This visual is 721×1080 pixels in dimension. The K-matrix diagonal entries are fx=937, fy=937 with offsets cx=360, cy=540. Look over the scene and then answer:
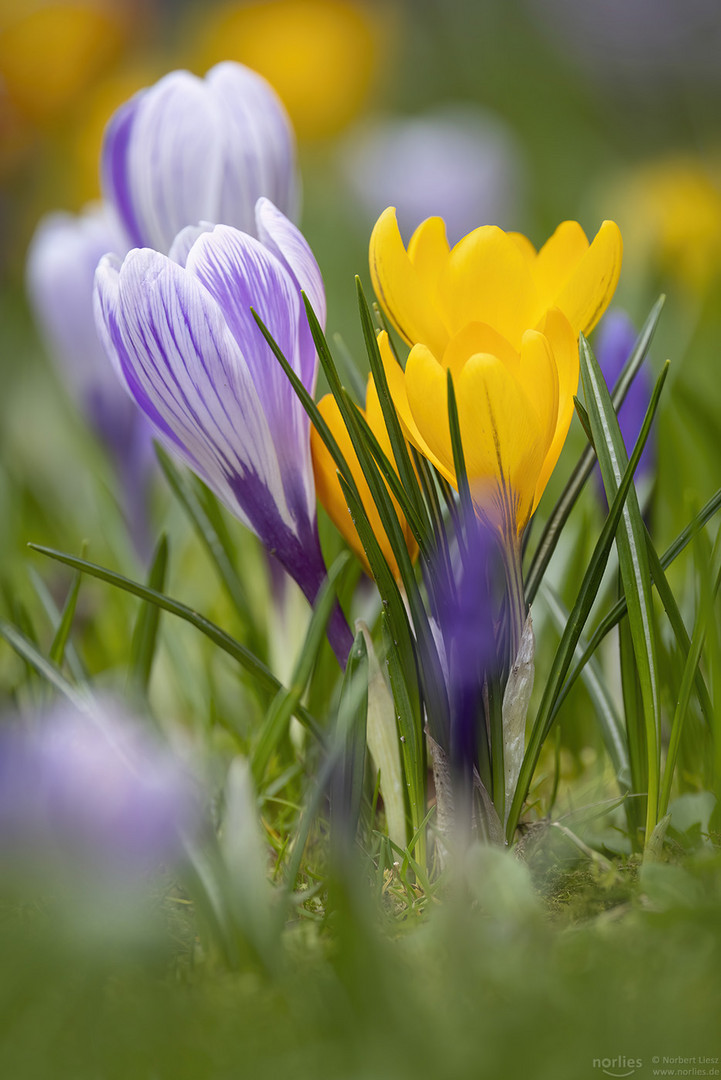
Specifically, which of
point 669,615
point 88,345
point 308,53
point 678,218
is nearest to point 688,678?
point 669,615

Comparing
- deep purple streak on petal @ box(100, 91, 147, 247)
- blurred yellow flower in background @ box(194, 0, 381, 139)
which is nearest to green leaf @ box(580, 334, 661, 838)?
deep purple streak on petal @ box(100, 91, 147, 247)

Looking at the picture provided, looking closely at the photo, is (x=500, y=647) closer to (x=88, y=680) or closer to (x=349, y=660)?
(x=349, y=660)

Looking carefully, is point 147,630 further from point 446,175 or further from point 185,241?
point 446,175

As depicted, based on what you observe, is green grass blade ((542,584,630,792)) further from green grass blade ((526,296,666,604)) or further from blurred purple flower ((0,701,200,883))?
blurred purple flower ((0,701,200,883))

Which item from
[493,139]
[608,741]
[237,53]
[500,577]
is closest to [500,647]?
[500,577]

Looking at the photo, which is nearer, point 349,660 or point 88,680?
point 349,660


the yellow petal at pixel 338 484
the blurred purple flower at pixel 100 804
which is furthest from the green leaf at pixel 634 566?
the blurred purple flower at pixel 100 804

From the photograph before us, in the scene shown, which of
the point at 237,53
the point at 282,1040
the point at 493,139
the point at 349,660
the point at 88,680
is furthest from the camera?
the point at 237,53
